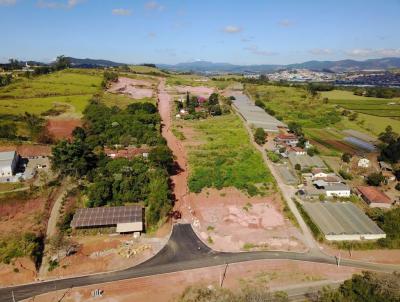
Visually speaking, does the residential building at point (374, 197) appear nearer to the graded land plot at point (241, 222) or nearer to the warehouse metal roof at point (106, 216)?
the graded land plot at point (241, 222)

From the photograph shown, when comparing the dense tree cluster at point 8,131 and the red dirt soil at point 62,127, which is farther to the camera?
the red dirt soil at point 62,127

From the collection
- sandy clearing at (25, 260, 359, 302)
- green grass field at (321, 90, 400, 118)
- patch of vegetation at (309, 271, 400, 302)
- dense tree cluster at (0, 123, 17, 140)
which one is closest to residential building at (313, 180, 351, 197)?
sandy clearing at (25, 260, 359, 302)

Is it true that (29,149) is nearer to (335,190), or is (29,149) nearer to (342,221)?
(335,190)

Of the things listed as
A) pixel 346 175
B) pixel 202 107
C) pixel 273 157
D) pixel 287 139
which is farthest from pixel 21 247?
pixel 202 107

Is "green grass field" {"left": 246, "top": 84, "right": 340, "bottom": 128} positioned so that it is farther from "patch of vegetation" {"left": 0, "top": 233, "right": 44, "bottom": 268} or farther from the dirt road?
"patch of vegetation" {"left": 0, "top": 233, "right": 44, "bottom": 268}

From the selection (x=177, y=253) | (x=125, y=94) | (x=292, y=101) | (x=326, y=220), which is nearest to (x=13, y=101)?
(x=125, y=94)

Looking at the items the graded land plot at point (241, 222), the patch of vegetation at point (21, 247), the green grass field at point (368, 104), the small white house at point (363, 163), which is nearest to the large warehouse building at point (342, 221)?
the graded land plot at point (241, 222)
